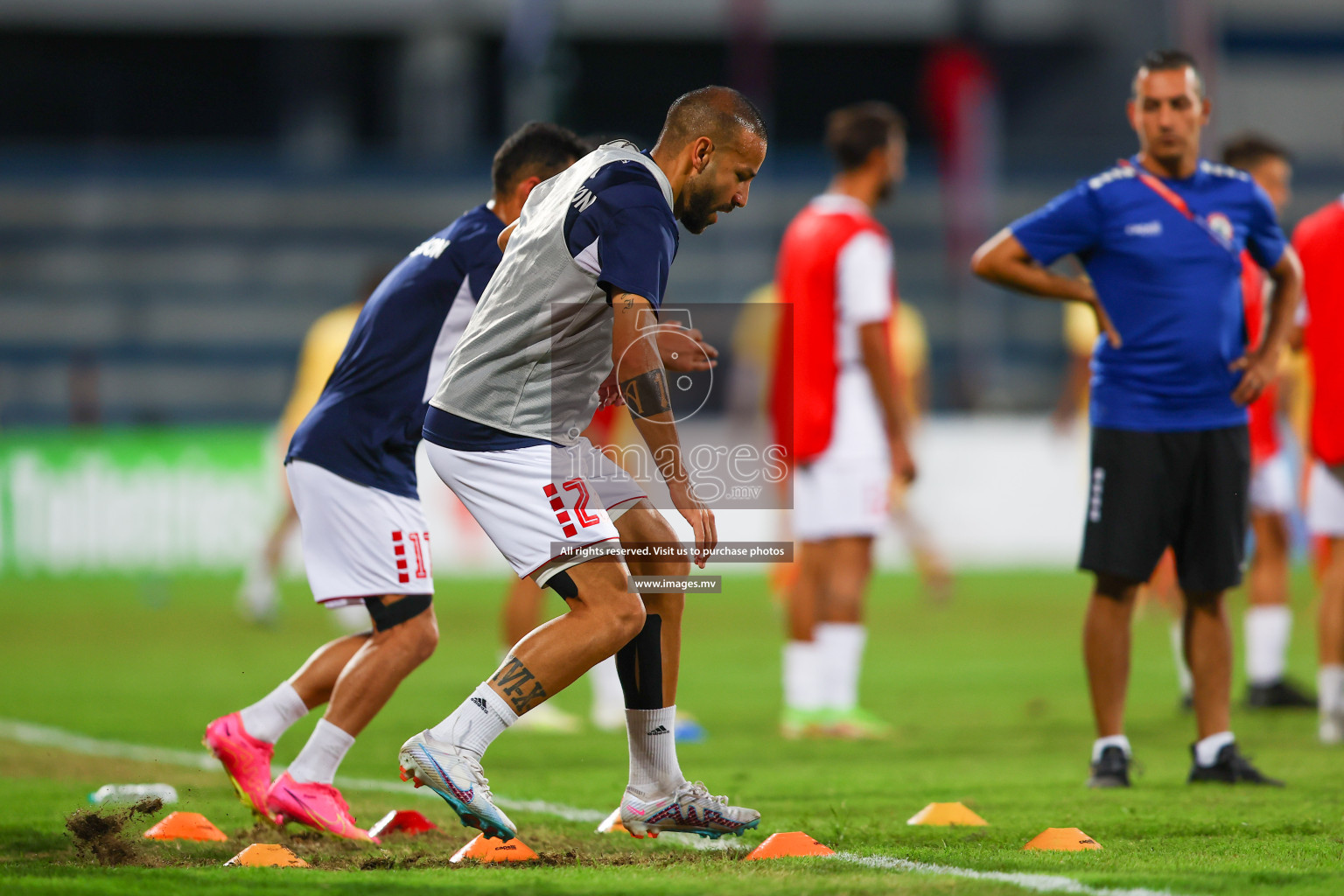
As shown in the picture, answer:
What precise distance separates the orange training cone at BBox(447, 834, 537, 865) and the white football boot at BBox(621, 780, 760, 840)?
32cm

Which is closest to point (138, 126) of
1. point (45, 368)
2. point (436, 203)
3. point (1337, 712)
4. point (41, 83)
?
point (41, 83)

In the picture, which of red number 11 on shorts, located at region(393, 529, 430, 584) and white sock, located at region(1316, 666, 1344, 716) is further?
white sock, located at region(1316, 666, 1344, 716)

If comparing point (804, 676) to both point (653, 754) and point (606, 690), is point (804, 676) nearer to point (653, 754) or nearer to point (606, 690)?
point (606, 690)

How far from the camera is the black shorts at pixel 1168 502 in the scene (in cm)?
609

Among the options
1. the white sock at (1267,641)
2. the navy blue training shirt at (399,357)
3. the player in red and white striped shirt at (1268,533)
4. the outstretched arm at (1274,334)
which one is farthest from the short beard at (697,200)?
the white sock at (1267,641)

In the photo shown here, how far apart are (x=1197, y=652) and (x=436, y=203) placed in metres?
26.8

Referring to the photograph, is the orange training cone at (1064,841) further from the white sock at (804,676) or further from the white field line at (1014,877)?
the white sock at (804,676)

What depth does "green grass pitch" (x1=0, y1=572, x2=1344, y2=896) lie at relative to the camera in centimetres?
438

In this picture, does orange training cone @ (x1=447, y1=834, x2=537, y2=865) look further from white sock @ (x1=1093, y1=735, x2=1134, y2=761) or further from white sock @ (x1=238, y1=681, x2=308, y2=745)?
white sock @ (x1=1093, y1=735, x2=1134, y2=761)

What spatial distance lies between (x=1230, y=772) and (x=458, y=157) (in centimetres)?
2850

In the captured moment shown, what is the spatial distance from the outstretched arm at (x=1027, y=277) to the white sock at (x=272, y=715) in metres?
2.97

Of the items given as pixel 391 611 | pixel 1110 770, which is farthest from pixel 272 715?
pixel 1110 770

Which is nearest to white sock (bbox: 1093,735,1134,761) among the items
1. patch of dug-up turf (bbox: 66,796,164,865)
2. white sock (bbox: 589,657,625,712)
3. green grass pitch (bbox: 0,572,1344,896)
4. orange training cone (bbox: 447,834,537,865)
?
green grass pitch (bbox: 0,572,1344,896)

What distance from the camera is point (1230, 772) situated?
6098mm
